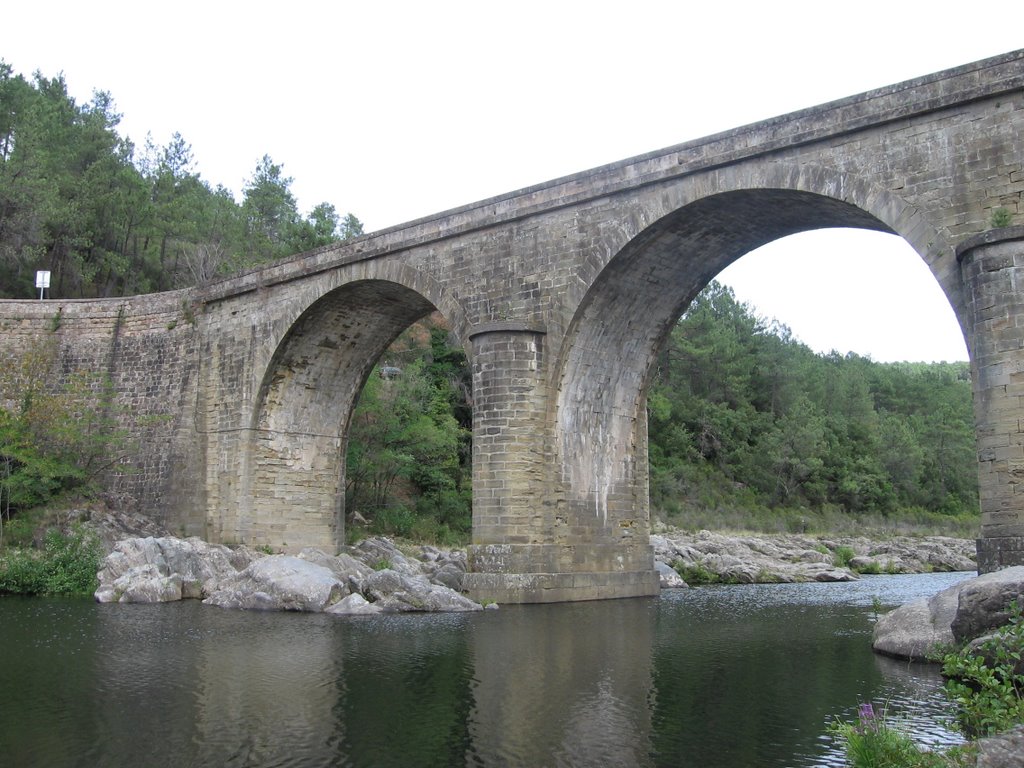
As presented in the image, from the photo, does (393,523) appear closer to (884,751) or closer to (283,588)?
(283,588)

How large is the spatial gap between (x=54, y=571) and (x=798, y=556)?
20.9 m

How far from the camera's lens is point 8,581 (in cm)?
1839

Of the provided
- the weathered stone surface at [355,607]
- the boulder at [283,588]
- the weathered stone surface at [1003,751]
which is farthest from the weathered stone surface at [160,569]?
the weathered stone surface at [1003,751]

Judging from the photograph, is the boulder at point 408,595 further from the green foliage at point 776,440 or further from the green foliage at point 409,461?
the green foliage at point 776,440

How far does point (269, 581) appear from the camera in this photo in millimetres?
16031

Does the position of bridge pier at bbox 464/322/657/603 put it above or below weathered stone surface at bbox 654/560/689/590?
above

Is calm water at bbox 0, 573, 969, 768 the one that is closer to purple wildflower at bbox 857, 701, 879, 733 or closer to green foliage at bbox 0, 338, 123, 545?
purple wildflower at bbox 857, 701, 879, 733

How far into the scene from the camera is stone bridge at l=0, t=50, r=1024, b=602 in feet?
40.9

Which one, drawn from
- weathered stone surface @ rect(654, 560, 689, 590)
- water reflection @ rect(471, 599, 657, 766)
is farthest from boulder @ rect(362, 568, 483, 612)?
weathered stone surface @ rect(654, 560, 689, 590)

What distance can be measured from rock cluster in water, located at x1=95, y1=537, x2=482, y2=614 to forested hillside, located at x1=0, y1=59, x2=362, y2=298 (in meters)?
17.0

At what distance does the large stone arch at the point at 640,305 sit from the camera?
47.7 feet

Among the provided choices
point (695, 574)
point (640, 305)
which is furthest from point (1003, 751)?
point (695, 574)

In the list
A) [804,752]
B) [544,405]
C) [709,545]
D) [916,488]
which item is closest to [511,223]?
[544,405]

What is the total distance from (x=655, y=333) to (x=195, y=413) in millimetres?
11471
